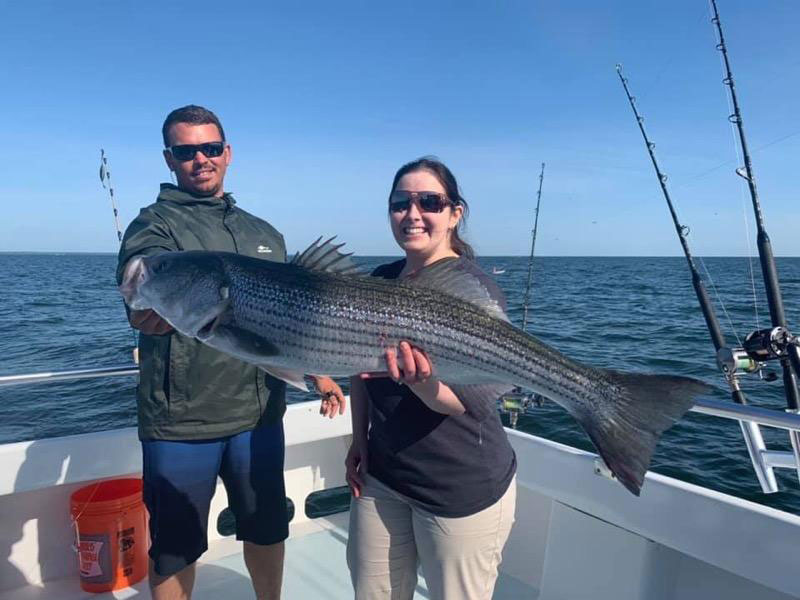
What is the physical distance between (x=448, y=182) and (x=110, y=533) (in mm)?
3994

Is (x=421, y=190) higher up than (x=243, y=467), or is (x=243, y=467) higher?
(x=421, y=190)

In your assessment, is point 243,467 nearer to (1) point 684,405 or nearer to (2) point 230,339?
(2) point 230,339

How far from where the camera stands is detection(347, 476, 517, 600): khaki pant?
274cm

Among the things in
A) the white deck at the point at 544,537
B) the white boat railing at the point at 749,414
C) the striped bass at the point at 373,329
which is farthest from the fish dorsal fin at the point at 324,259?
the white deck at the point at 544,537

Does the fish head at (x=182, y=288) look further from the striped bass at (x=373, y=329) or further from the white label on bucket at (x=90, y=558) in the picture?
the white label on bucket at (x=90, y=558)

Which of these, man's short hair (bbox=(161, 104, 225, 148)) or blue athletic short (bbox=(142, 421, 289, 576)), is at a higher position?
man's short hair (bbox=(161, 104, 225, 148))

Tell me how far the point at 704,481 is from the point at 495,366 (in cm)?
827

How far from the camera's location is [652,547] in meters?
4.00

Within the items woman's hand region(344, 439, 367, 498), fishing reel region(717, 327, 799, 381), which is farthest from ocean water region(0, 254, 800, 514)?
woman's hand region(344, 439, 367, 498)

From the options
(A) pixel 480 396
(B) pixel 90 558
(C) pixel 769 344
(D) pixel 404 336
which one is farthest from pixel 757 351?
(B) pixel 90 558

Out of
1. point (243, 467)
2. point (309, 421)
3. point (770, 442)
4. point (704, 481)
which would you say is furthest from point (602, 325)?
point (243, 467)

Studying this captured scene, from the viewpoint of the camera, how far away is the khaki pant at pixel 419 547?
2.74m

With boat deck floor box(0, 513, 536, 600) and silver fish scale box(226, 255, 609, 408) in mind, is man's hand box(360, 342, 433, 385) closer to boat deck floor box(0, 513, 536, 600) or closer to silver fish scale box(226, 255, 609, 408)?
silver fish scale box(226, 255, 609, 408)

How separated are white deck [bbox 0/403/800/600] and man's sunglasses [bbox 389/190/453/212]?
2579 millimetres
